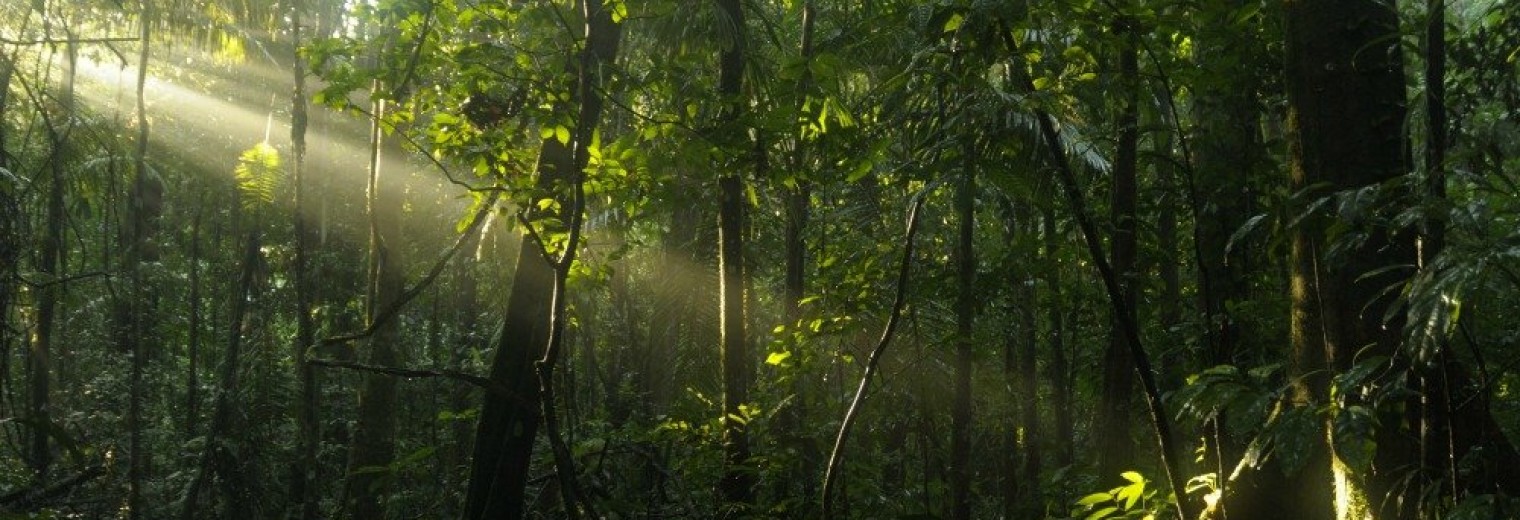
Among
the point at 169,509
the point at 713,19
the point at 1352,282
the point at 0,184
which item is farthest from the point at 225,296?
the point at 1352,282

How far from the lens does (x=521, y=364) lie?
4.46 m

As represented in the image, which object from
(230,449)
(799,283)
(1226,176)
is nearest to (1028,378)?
(799,283)

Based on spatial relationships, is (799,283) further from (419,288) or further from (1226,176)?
(419,288)

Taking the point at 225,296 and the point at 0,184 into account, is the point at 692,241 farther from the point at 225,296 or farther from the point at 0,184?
the point at 225,296

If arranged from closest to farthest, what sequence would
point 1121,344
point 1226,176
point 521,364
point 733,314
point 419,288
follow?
point 419,288
point 521,364
point 1121,344
point 733,314
point 1226,176

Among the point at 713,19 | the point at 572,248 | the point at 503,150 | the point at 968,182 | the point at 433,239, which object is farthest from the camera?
the point at 433,239

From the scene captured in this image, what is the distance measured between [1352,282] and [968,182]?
2.94 feet

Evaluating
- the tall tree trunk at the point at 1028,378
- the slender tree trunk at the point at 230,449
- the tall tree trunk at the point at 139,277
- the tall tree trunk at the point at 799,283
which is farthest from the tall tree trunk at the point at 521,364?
the slender tree trunk at the point at 230,449

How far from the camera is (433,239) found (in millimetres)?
17234

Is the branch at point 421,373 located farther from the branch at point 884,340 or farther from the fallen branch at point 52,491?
the fallen branch at point 52,491

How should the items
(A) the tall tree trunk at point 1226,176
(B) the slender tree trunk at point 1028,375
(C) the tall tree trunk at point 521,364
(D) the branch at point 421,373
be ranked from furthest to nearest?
(B) the slender tree trunk at point 1028,375 → (A) the tall tree trunk at point 1226,176 → (C) the tall tree trunk at point 521,364 → (D) the branch at point 421,373

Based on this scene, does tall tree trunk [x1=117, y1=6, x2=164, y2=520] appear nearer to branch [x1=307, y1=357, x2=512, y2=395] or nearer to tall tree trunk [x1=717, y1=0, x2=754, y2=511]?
tall tree trunk [x1=717, y1=0, x2=754, y2=511]

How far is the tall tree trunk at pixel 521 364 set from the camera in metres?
4.26

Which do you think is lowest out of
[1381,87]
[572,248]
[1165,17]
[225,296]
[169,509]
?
[169,509]
